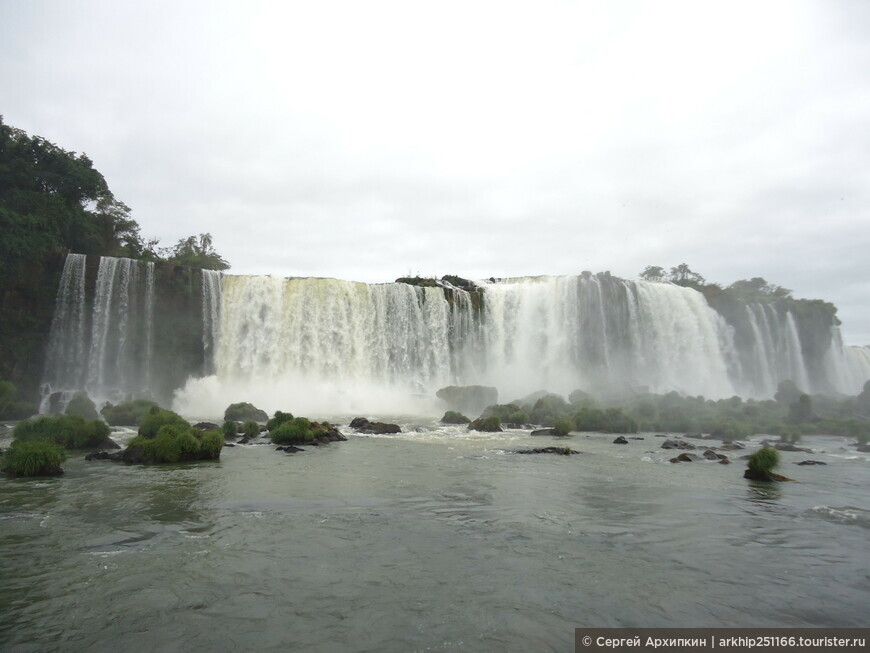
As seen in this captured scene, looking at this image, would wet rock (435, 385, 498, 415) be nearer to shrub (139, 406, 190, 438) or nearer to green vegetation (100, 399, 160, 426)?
green vegetation (100, 399, 160, 426)

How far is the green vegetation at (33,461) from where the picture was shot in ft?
38.3

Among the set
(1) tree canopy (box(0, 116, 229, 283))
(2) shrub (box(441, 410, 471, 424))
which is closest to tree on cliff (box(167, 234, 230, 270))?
(1) tree canopy (box(0, 116, 229, 283))

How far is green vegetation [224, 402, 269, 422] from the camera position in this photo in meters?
26.5

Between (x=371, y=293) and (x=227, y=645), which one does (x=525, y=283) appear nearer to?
(x=371, y=293)

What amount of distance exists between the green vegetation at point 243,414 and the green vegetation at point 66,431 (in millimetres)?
9692

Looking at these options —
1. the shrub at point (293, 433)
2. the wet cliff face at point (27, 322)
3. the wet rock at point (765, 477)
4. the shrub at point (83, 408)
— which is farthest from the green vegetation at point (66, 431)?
the wet cliff face at point (27, 322)

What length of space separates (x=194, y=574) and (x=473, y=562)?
3.29m

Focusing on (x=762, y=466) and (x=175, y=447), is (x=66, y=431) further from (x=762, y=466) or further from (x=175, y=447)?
(x=762, y=466)

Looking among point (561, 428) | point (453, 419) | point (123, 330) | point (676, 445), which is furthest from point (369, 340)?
point (676, 445)

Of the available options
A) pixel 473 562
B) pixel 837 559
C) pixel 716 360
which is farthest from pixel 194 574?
pixel 716 360

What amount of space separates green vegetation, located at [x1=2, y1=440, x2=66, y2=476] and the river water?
430 mm

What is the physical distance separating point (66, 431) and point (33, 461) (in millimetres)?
4939

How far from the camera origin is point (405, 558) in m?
6.89

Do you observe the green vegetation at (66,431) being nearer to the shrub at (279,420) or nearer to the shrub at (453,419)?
the shrub at (279,420)
